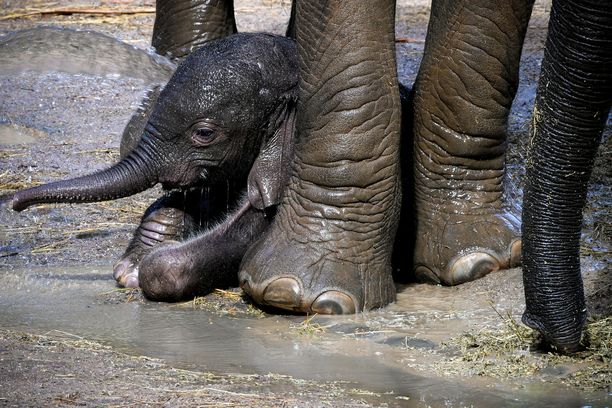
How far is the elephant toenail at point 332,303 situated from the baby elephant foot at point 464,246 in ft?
1.71

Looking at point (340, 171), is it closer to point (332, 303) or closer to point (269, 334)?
point (332, 303)

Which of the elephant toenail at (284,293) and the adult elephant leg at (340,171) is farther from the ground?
the adult elephant leg at (340,171)

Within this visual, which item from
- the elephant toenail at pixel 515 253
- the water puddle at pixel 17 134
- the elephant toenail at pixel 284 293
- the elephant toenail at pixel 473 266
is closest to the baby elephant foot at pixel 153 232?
the elephant toenail at pixel 284 293

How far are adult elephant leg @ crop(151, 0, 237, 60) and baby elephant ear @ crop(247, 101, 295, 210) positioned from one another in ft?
6.77

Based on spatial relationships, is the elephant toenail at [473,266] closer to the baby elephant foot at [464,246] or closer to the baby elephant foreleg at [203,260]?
the baby elephant foot at [464,246]

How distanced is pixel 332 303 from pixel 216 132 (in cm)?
84

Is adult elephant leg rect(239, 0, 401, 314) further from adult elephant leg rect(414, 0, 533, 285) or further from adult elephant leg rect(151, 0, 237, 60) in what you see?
adult elephant leg rect(151, 0, 237, 60)

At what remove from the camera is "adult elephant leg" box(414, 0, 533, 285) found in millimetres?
5191

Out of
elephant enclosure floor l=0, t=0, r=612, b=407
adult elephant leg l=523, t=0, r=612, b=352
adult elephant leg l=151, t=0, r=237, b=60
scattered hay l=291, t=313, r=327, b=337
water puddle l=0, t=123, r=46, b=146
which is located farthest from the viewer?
water puddle l=0, t=123, r=46, b=146

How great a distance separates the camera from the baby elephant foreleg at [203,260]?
5.15 metres

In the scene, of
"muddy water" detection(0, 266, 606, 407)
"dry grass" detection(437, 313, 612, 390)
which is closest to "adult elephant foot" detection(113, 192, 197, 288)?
"muddy water" detection(0, 266, 606, 407)

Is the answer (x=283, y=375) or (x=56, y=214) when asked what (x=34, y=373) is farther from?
(x=56, y=214)

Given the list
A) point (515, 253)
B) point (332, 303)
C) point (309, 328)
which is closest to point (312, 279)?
point (332, 303)

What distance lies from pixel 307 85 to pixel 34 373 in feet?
5.36
